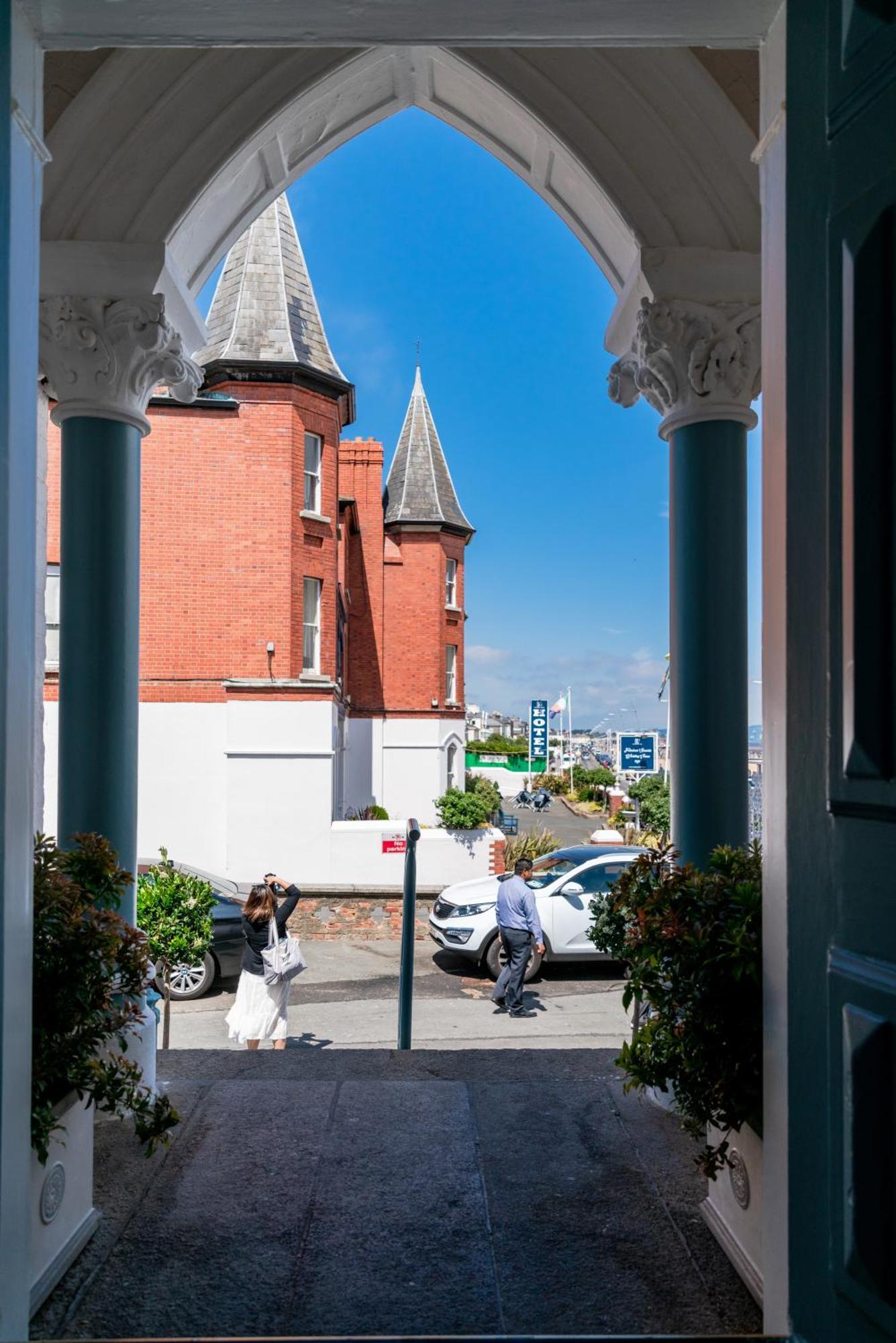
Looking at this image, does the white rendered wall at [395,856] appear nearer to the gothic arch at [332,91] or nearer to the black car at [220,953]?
the black car at [220,953]

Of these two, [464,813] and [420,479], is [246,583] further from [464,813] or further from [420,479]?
[420,479]

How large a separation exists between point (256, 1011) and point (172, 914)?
1178mm

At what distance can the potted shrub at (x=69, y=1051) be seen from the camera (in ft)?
9.70

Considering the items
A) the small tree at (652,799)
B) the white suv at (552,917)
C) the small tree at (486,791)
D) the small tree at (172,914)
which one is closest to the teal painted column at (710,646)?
the small tree at (172,914)

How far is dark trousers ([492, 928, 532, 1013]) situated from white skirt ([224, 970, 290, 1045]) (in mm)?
3454

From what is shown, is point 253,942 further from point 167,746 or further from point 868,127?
point 167,746

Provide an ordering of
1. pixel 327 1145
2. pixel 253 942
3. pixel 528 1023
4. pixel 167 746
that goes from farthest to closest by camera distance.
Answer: pixel 167 746
pixel 528 1023
pixel 253 942
pixel 327 1145

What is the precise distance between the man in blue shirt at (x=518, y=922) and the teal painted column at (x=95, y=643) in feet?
21.7

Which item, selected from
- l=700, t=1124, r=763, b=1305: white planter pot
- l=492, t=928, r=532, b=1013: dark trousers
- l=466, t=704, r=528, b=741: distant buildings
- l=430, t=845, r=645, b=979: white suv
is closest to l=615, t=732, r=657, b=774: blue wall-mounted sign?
l=430, t=845, r=645, b=979: white suv

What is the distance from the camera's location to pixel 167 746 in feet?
67.7

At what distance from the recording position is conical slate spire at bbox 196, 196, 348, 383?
21297 mm

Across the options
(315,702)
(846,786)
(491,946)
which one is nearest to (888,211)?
(846,786)

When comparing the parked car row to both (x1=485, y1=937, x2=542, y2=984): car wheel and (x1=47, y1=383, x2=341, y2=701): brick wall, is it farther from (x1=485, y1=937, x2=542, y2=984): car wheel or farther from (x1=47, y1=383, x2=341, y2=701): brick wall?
(x1=47, y1=383, x2=341, y2=701): brick wall

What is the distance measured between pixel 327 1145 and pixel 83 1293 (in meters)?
1.29
